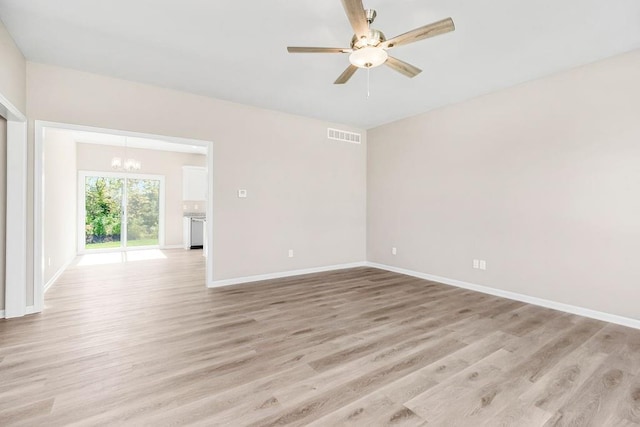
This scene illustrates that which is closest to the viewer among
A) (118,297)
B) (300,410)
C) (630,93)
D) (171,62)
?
(300,410)

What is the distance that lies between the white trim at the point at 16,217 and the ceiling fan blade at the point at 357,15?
3525mm

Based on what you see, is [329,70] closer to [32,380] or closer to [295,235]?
[295,235]

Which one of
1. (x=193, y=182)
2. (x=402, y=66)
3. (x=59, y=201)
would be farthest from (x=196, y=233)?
(x=402, y=66)

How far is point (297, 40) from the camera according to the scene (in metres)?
2.88

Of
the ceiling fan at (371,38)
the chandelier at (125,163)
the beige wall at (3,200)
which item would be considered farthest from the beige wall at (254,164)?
the chandelier at (125,163)

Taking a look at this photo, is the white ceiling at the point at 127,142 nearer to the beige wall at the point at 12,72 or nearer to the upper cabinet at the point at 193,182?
the upper cabinet at the point at 193,182

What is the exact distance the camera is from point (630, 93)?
306cm

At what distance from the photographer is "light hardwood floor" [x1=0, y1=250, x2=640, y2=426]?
5.65 ft

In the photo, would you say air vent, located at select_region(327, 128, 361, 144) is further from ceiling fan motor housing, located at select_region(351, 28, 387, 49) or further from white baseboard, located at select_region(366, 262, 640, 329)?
ceiling fan motor housing, located at select_region(351, 28, 387, 49)

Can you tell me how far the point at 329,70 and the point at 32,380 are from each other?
382 cm

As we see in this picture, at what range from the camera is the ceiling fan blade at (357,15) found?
6.00 ft

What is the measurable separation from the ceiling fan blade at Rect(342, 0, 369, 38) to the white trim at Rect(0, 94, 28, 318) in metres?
3.52

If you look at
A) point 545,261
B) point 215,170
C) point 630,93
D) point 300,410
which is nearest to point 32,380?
point 300,410

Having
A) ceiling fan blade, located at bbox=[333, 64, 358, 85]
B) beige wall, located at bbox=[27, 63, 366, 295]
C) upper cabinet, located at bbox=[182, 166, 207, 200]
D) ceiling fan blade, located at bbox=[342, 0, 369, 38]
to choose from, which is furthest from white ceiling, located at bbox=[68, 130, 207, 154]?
ceiling fan blade, located at bbox=[342, 0, 369, 38]
